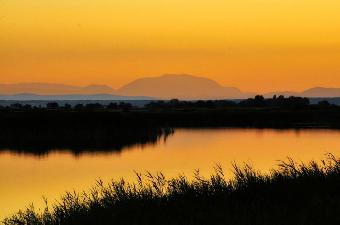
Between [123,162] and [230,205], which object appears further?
[123,162]

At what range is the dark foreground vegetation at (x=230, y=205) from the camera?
12.8 meters

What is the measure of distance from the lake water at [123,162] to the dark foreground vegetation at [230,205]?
11.2 m

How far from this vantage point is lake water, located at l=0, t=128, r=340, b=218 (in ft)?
114

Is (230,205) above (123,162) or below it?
above

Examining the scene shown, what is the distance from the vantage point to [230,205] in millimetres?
15414

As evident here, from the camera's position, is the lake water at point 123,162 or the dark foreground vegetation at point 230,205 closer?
the dark foreground vegetation at point 230,205

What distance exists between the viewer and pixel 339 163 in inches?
733

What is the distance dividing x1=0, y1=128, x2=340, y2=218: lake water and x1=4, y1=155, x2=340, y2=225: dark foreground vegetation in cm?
1119

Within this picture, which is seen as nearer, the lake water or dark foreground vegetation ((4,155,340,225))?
dark foreground vegetation ((4,155,340,225))

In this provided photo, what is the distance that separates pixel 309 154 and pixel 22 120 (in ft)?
115

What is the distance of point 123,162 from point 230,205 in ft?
113

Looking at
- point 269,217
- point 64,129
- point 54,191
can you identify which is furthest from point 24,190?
point 64,129

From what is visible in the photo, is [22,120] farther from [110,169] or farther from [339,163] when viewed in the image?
[339,163]

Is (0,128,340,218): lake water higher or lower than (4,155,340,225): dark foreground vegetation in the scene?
lower
